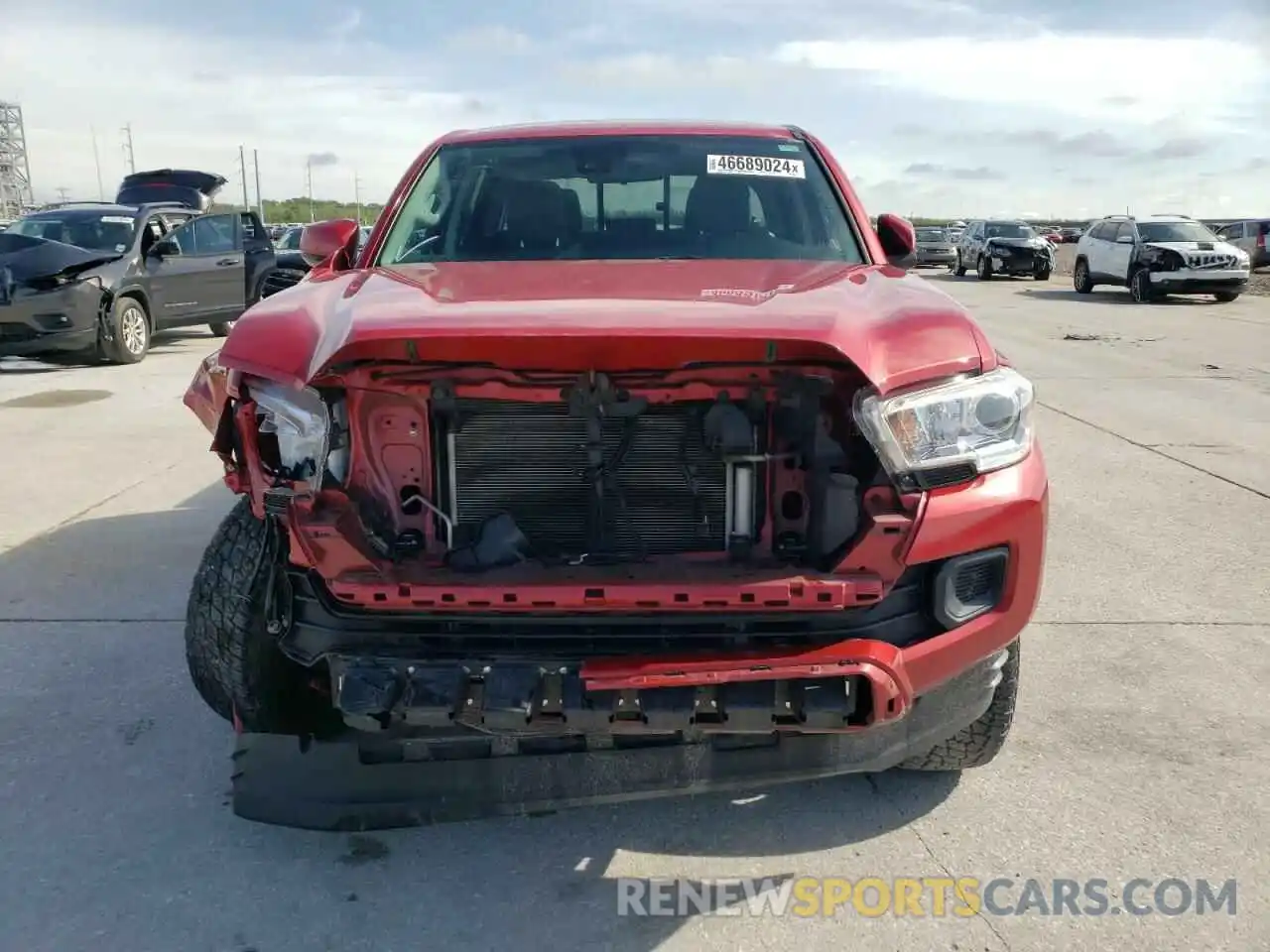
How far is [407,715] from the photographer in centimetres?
221

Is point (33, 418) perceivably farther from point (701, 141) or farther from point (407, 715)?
point (407, 715)

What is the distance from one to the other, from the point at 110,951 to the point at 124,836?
464 millimetres

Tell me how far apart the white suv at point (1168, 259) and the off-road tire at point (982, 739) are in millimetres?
19131

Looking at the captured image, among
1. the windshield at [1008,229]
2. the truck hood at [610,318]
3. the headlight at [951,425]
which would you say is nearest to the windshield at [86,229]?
the truck hood at [610,318]

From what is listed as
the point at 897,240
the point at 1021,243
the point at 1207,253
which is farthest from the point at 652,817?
the point at 1021,243

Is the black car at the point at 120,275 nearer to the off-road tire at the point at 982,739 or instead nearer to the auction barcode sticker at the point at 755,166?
the auction barcode sticker at the point at 755,166

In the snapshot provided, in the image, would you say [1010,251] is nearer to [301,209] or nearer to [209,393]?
[209,393]

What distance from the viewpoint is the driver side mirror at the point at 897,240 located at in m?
3.84

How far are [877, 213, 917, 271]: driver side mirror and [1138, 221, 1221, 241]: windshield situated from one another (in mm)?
18703

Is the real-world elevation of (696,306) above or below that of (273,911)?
above

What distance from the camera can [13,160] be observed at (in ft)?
215

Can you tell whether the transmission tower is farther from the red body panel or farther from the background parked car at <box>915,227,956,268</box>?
the red body panel

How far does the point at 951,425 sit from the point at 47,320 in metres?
10.5

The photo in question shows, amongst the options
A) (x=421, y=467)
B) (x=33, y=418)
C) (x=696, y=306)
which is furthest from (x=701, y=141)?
(x=33, y=418)
